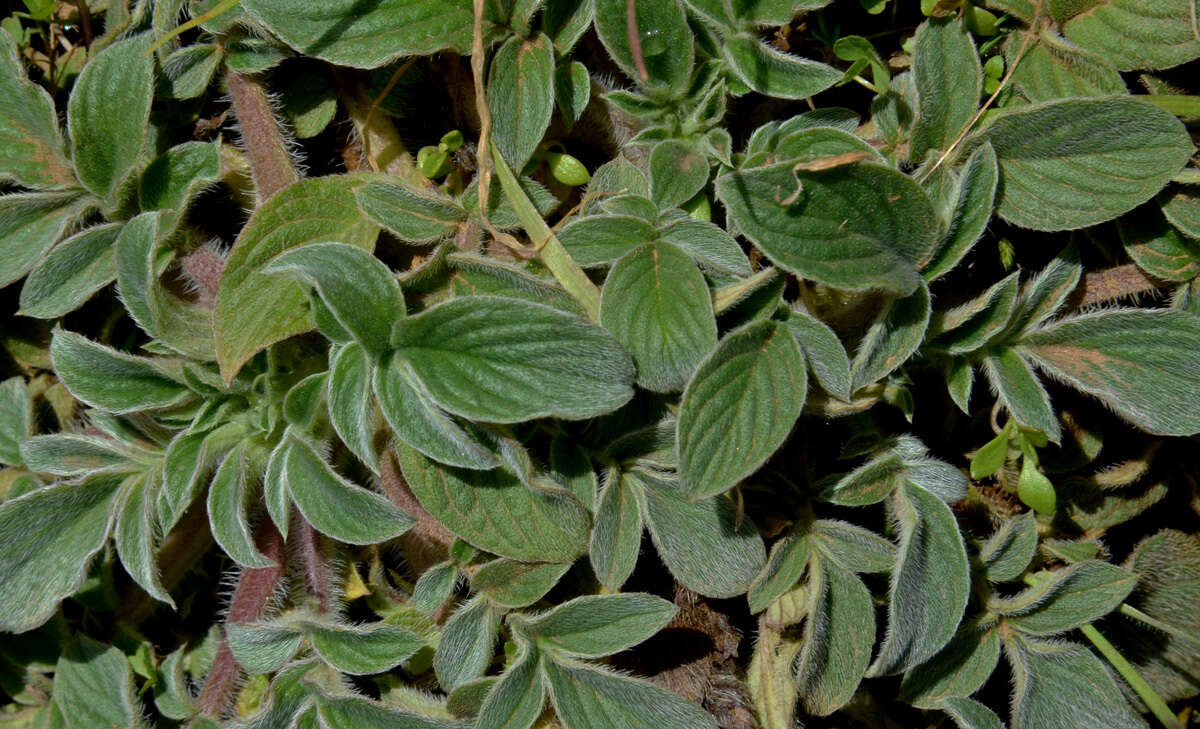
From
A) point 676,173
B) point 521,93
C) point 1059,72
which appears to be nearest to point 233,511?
point 521,93

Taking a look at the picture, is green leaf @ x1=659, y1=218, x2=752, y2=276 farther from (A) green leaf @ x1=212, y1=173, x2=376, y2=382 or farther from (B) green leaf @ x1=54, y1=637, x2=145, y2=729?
(B) green leaf @ x1=54, y1=637, x2=145, y2=729

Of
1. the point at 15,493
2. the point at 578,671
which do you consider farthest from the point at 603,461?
the point at 15,493

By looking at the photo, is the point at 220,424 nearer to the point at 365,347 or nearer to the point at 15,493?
the point at 365,347

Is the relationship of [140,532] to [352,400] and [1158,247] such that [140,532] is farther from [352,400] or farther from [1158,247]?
[1158,247]

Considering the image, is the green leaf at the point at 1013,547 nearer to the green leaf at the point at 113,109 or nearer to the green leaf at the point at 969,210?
the green leaf at the point at 969,210

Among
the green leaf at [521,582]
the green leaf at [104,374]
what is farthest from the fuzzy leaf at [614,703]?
the green leaf at [104,374]

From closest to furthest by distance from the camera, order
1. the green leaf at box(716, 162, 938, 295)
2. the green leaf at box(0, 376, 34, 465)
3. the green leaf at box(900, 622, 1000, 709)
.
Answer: the green leaf at box(716, 162, 938, 295) → the green leaf at box(900, 622, 1000, 709) → the green leaf at box(0, 376, 34, 465)

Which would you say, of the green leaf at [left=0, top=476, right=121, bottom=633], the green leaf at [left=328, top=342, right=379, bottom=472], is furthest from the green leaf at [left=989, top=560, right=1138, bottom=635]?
the green leaf at [left=0, top=476, right=121, bottom=633]
